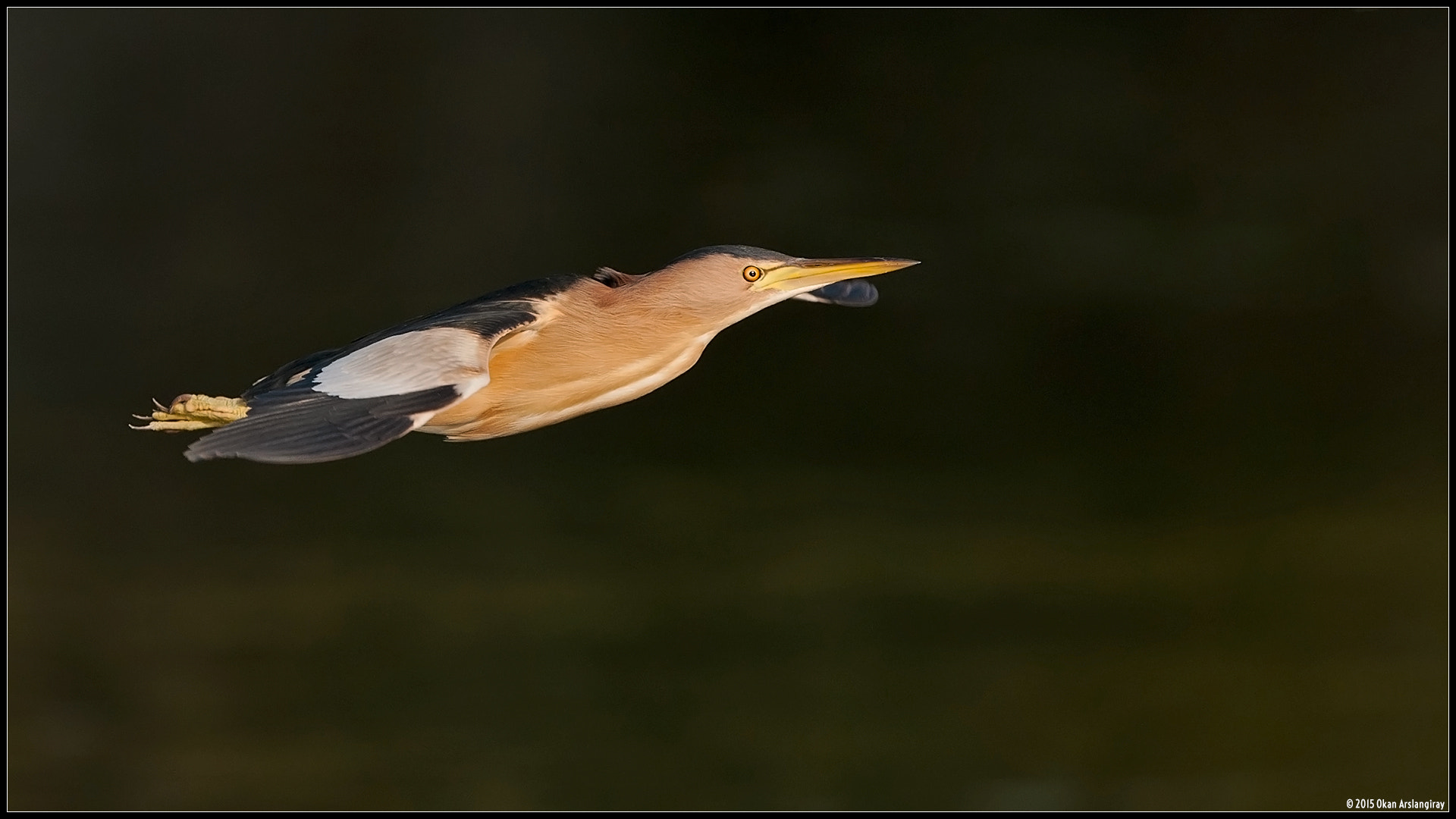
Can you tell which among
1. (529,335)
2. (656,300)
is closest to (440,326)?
(529,335)

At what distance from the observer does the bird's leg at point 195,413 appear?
3.99 feet

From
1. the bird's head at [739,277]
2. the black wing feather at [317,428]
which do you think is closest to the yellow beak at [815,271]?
the bird's head at [739,277]

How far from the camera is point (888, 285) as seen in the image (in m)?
4.55

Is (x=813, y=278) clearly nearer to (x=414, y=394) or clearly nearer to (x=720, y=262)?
(x=720, y=262)

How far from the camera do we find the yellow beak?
1.32 meters

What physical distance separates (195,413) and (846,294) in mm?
770

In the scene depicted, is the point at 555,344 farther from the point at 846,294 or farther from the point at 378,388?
the point at 846,294

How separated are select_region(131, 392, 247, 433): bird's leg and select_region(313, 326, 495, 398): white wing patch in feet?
0.30

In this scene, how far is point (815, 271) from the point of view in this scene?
133 cm

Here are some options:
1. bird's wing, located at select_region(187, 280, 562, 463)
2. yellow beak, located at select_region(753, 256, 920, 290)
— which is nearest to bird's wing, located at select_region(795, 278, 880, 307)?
yellow beak, located at select_region(753, 256, 920, 290)

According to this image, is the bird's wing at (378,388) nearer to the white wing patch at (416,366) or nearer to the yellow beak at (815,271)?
the white wing patch at (416,366)

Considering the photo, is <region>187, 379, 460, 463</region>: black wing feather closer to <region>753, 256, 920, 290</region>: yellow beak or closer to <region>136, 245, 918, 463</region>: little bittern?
<region>136, 245, 918, 463</region>: little bittern

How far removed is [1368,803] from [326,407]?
14.9 ft

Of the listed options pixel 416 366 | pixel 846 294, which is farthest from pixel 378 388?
pixel 846 294
